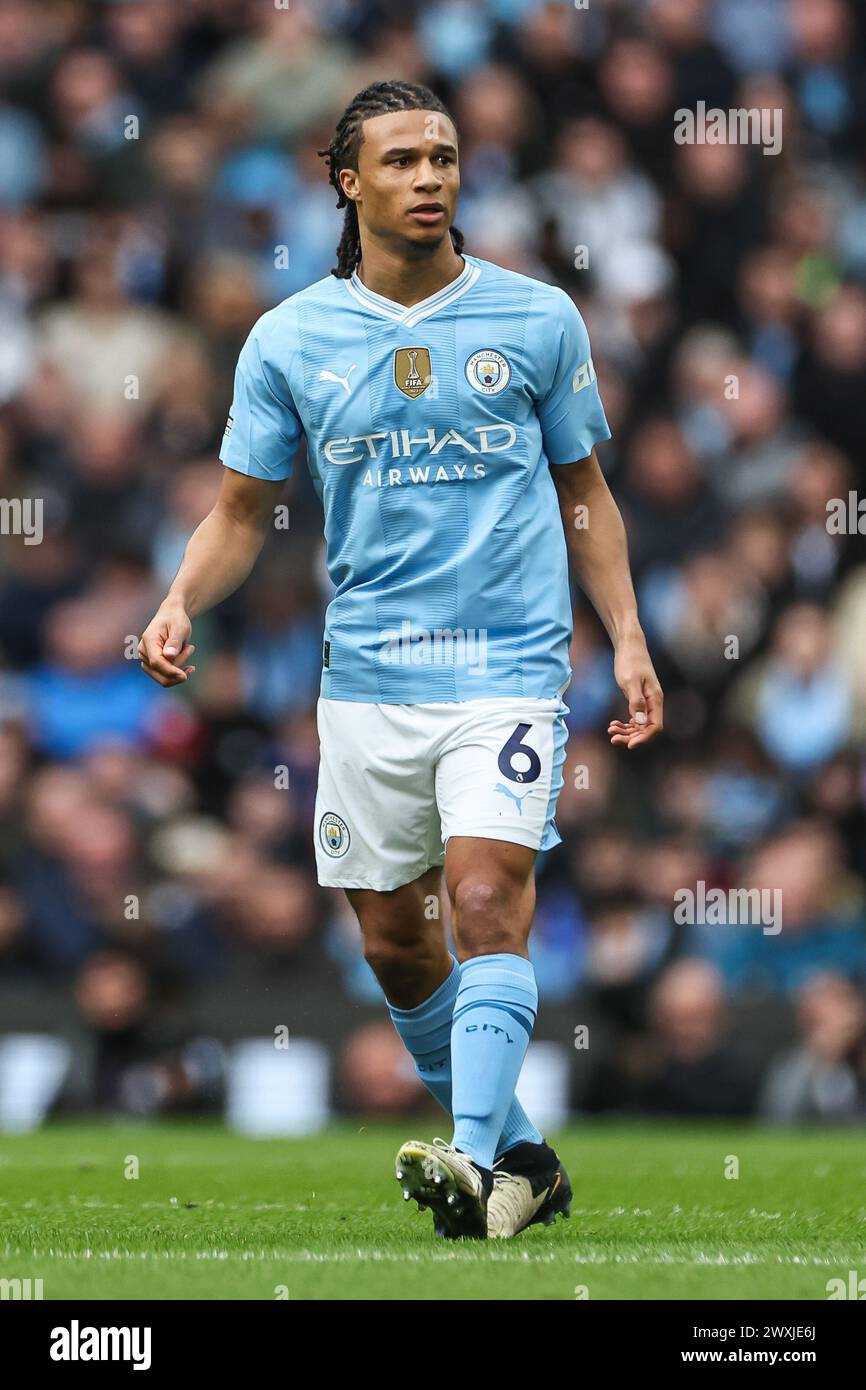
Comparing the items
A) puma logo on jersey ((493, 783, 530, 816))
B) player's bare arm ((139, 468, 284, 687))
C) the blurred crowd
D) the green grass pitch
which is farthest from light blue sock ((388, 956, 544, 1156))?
the blurred crowd

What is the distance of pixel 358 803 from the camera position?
16.5ft

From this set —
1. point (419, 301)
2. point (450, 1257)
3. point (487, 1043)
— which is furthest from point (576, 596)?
point (450, 1257)

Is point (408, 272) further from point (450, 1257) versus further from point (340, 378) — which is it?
point (450, 1257)

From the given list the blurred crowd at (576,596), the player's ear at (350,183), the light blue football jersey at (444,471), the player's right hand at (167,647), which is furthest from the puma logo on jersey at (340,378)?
the blurred crowd at (576,596)

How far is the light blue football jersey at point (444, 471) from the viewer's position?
492 cm

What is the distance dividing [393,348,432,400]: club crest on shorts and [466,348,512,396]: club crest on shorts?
9cm

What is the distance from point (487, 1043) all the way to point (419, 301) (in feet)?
5.18

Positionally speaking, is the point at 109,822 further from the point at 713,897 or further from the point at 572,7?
the point at 572,7

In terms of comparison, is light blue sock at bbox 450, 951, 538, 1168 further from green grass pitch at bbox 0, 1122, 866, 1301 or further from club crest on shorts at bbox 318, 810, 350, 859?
club crest on shorts at bbox 318, 810, 350, 859

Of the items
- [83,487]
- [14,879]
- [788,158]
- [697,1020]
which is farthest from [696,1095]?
[788,158]

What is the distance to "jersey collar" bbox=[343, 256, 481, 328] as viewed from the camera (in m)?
5.04

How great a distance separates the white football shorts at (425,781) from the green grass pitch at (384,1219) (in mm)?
790

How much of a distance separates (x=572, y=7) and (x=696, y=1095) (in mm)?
4869

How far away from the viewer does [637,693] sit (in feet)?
16.1
